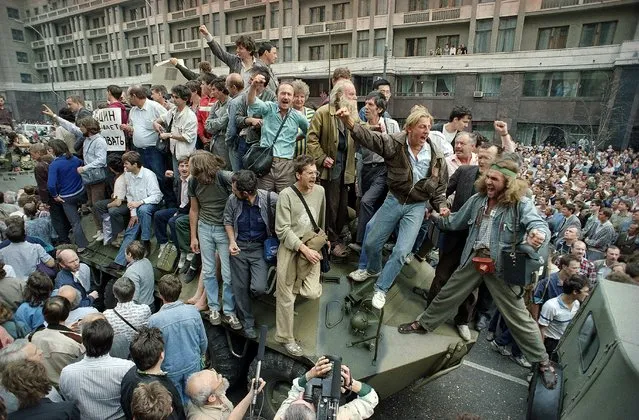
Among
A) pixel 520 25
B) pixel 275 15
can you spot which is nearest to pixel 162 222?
pixel 520 25

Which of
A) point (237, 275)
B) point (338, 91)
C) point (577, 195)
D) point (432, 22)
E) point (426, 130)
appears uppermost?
point (432, 22)

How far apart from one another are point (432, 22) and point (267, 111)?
28782 mm

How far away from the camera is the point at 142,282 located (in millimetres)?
5324

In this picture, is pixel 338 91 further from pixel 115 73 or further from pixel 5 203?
pixel 115 73

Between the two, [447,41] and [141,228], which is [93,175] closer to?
[141,228]

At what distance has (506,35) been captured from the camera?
27.8 metres

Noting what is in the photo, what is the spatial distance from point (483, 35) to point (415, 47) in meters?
4.99

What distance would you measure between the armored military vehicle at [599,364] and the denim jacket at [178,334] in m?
3.23

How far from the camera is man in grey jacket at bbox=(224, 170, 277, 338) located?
4543 millimetres

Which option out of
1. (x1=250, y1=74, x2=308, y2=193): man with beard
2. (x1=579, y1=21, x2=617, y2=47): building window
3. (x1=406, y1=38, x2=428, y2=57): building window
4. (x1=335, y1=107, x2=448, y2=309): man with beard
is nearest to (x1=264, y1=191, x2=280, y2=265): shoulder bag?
(x1=250, y1=74, x2=308, y2=193): man with beard

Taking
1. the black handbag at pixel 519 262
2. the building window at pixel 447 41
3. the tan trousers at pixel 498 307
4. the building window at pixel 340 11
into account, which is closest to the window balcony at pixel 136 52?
the building window at pixel 340 11

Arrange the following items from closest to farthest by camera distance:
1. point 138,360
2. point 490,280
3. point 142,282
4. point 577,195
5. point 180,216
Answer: point 138,360 → point 490,280 → point 142,282 → point 180,216 → point 577,195

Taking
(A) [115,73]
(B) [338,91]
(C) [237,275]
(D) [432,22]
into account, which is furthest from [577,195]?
(A) [115,73]

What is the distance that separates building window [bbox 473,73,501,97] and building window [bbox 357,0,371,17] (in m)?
10.3
